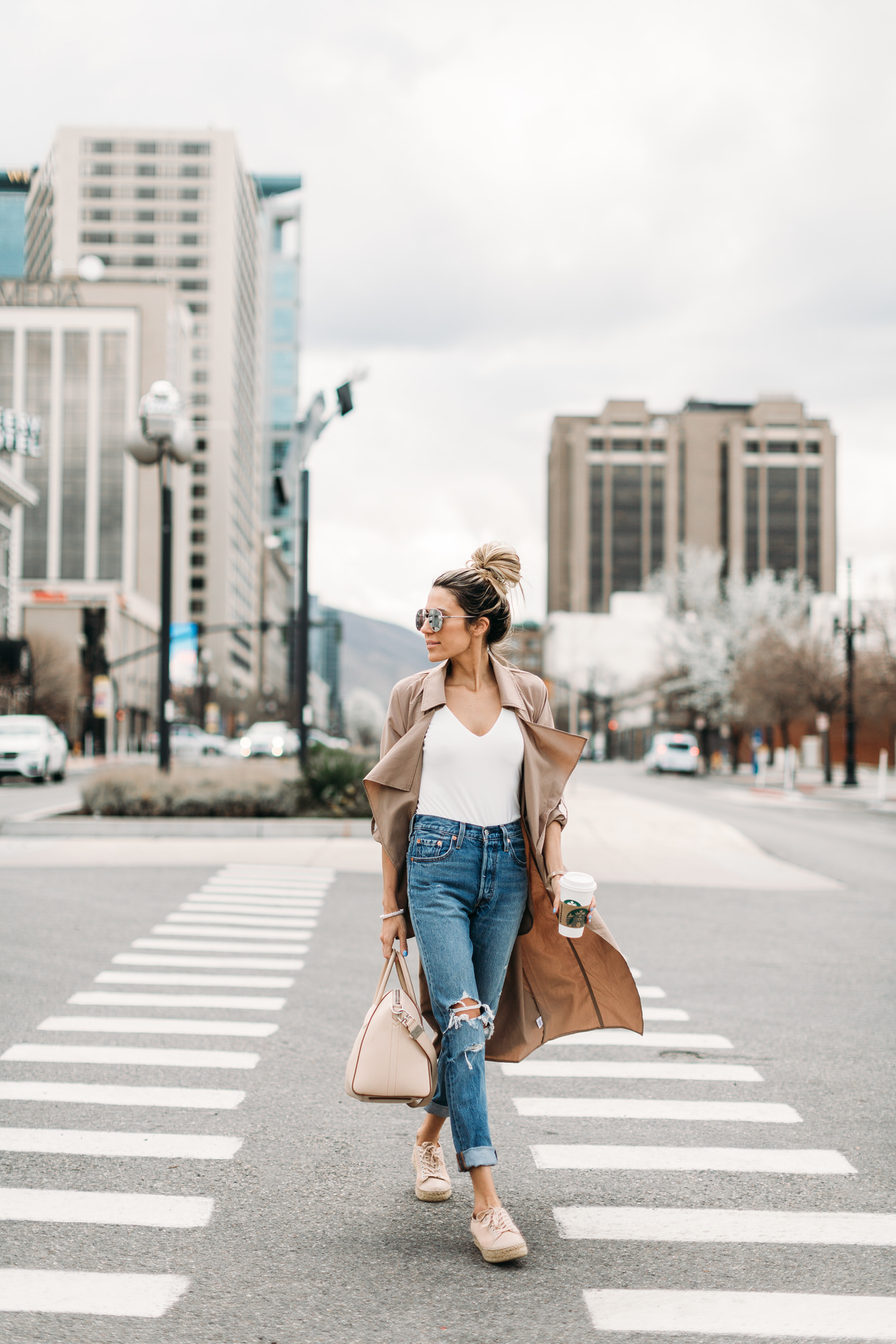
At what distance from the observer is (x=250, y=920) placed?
1041cm

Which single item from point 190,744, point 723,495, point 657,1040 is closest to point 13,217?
point 190,744

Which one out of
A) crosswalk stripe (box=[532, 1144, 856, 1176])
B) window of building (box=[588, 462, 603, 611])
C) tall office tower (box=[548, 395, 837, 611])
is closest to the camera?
crosswalk stripe (box=[532, 1144, 856, 1176])

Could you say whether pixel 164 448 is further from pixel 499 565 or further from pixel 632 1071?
pixel 499 565

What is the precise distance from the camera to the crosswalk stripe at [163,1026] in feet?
21.4

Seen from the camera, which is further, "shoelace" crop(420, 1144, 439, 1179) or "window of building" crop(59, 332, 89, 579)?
"window of building" crop(59, 332, 89, 579)

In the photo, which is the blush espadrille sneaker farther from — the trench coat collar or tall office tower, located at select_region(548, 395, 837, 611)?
tall office tower, located at select_region(548, 395, 837, 611)

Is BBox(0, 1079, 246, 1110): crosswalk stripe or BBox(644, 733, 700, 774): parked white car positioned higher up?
BBox(0, 1079, 246, 1110): crosswalk stripe

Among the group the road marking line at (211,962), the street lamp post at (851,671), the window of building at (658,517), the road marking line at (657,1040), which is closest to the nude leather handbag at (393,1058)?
the road marking line at (657,1040)

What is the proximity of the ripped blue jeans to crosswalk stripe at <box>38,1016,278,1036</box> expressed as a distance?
9.42ft

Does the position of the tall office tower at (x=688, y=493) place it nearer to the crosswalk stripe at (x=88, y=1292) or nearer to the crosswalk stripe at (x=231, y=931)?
the crosswalk stripe at (x=231, y=931)

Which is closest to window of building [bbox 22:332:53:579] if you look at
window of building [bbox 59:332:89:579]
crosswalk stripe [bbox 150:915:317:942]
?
window of building [bbox 59:332:89:579]

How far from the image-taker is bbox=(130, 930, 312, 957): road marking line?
29.6 ft

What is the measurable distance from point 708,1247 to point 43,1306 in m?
1.85

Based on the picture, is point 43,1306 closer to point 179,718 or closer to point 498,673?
point 498,673
